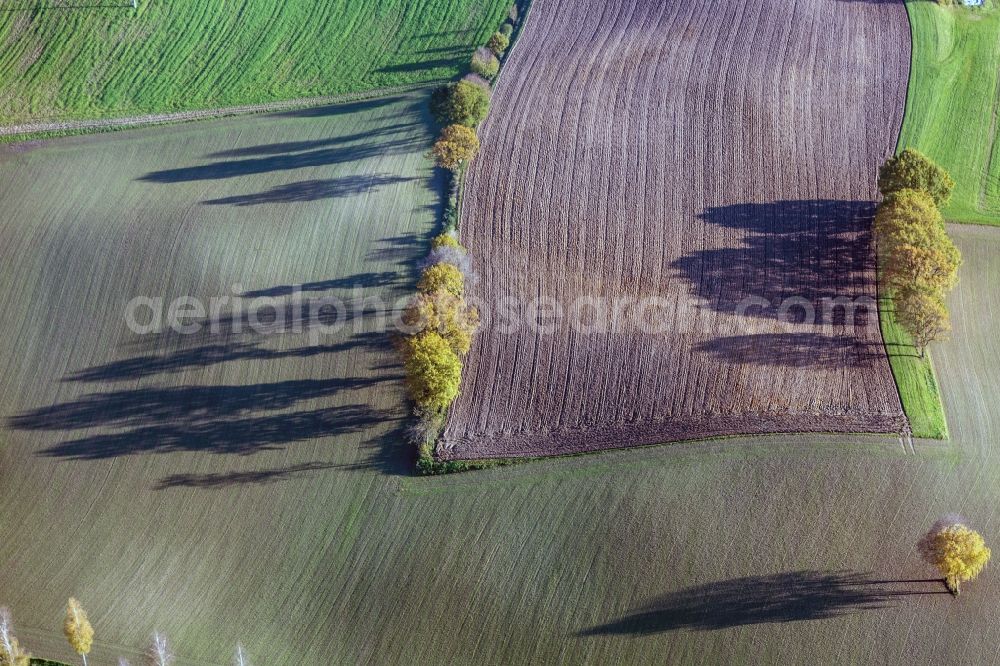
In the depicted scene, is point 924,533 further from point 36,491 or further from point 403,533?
point 36,491

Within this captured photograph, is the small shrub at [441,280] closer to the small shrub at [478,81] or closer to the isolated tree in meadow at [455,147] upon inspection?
the isolated tree in meadow at [455,147]

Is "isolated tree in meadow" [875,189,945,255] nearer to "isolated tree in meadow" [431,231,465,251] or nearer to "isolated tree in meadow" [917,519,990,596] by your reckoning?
"isolated tree in meadow" [917,519,990,596]

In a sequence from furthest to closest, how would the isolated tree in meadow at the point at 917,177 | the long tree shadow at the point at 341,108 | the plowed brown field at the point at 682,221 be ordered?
the long tree shadow at the point at 341,108, the isolated tree in meadow at the point at 917,177, the plowed brown field at the point at 682,221

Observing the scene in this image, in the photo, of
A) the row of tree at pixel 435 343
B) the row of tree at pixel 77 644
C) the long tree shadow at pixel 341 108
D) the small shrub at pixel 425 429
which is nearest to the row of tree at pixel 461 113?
the long tree shadow at pixel 341 108

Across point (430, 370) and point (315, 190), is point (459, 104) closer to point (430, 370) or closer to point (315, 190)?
point (315, 190)

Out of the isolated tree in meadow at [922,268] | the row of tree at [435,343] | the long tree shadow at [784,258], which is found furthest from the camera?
the long tree shadow at [784,258]

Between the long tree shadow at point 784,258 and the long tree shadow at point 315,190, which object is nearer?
the long tree shadow at point 784,258
